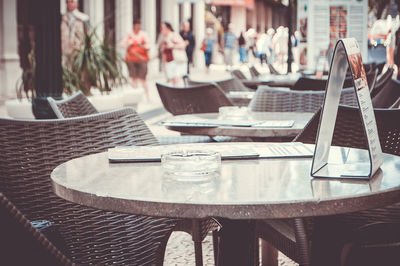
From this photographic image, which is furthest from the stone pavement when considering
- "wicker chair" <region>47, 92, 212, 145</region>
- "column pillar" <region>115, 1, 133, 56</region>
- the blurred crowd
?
"column pillar" <region>115, 1, 133, 56</region>

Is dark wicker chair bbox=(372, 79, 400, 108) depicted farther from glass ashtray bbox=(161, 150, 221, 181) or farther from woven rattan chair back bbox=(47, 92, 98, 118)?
glass ashtray bbox=(161, 150, 221, 181)

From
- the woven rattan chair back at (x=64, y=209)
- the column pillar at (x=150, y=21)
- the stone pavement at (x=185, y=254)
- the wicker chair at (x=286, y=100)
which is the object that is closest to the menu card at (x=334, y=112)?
the woven rattan chair back at (x=64, y=209)

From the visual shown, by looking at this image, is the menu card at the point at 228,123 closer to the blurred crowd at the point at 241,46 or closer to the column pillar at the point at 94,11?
the blurred crowd at the point at 241,46

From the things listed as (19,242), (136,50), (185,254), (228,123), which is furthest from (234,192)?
(136,50)

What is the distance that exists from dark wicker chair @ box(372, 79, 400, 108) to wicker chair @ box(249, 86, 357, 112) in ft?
1.60

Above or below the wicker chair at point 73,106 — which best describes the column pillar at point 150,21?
above

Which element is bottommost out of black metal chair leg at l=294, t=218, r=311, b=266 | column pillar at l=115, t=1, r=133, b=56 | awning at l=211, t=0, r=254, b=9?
black metal chair leg at l=294, t=218, r=311, b=266

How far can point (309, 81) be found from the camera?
5762mm

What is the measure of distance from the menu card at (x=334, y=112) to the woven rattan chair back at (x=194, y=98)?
A: 3.26 metres

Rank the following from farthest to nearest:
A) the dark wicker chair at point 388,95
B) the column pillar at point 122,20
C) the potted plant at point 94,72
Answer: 1. the column pillar at point 122,20
2. the potted plant at point 94,72
3. the dark wicker chair at point 388,95

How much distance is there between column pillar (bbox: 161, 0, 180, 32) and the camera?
2670 centimetres

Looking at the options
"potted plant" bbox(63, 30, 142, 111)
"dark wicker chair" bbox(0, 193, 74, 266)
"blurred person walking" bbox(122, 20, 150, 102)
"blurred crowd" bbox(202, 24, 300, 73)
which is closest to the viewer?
"dark wicker chair" bbox(0, 193, 74, 266)

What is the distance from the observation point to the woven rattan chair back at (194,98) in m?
5.40

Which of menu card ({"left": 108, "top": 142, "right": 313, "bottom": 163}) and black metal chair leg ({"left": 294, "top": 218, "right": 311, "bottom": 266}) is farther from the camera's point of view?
black metal chair leg ({"left": 294, "top": 218, "right": 311, "bottom": 266})
